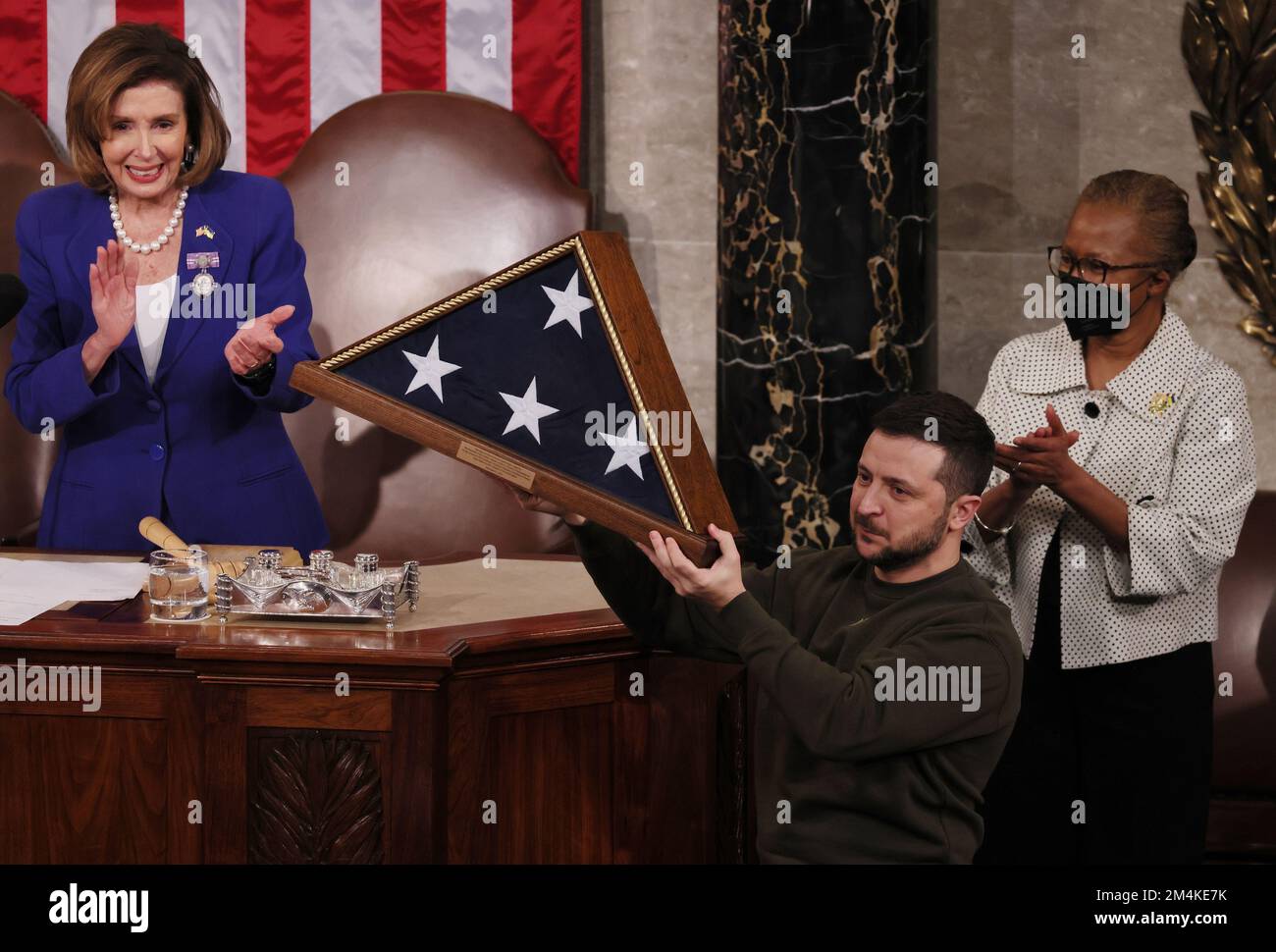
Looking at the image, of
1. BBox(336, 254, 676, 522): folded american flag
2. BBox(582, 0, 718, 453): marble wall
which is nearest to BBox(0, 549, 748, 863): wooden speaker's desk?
BBox(336, 254, 676, 522): folded american flag

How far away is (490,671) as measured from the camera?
282 cm

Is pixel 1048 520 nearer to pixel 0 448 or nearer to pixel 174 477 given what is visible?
pixel 174 477

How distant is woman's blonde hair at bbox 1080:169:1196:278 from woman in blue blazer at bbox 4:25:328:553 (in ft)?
6.04

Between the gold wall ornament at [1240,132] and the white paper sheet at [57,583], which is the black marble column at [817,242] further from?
the white paper sheet at [57,583]

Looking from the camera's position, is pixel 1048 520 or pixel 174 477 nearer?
pixel 1048 520

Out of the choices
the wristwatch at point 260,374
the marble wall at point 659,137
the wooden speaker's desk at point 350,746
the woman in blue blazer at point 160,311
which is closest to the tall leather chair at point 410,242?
the marble wall at point 659,137

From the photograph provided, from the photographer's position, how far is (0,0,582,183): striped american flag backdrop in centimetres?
479

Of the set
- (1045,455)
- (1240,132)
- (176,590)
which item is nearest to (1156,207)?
(1045,455)

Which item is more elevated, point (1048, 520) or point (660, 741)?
point (1048, 520)

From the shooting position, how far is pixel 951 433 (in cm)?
262

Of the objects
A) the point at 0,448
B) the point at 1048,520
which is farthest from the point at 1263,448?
the point at 0,448

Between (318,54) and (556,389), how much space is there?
8.26 ft

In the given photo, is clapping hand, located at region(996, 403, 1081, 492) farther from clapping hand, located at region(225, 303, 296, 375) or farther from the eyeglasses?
clapping hand, located at region(225, 303, 296, 375)
